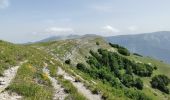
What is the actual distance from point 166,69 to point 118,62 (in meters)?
27.0

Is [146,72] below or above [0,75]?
below

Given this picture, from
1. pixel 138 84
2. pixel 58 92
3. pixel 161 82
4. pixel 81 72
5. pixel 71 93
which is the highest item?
pixel 58 92

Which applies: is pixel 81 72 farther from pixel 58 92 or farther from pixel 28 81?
pixel 58 92

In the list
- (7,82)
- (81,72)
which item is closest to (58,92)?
(7,82)

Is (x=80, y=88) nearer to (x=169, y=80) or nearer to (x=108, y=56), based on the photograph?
(x=108, y=56)

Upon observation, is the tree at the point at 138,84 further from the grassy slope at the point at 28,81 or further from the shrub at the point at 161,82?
the grassy slope at the point at 28,81

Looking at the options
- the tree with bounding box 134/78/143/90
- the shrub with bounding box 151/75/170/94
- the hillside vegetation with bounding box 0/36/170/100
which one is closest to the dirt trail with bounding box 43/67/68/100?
the hillside vegetation with bounding box 0/36/170/100

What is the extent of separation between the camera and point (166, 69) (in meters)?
114

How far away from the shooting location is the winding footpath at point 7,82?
2623 cm

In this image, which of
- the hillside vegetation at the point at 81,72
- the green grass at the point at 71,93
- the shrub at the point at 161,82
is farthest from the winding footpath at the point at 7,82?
the shrub at the point at 161,82

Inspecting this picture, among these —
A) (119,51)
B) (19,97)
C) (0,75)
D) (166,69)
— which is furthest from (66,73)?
(166,69)

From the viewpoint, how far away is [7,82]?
1234 inches

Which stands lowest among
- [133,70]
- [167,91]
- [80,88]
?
[167,91]

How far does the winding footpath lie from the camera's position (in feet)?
86.1
